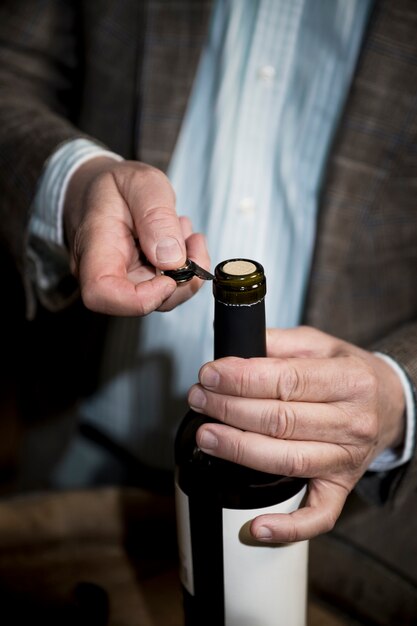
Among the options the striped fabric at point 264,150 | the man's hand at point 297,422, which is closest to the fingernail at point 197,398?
the man's hand at point 297,422

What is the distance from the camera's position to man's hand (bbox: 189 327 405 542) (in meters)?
0.50

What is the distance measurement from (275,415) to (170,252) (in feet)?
0.48

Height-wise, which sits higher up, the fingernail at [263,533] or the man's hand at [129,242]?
the man's hand at [129,242]

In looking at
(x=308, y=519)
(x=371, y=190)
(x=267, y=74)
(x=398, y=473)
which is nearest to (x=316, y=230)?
(x=371, y=190)

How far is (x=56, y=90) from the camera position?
3.42 ft

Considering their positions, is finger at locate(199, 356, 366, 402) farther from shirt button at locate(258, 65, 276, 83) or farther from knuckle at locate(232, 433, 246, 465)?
shirt button at locate(258, 65, 276, 83)

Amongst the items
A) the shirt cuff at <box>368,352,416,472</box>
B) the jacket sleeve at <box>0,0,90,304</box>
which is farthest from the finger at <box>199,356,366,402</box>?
the jacket sleeve at <box>0,0,90,304</box>

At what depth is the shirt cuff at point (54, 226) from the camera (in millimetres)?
737

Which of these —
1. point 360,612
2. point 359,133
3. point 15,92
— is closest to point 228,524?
point 360,612

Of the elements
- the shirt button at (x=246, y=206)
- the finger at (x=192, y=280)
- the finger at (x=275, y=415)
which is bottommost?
the finger at (x=275, y=415)

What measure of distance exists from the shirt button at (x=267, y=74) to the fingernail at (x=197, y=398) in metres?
0.48

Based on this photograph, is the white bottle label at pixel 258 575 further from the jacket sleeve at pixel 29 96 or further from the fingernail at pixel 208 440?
the jacket sleeve at pixel 29 96

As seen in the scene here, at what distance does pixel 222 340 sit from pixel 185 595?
230 mm

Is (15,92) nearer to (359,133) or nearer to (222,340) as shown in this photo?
(359,133)
